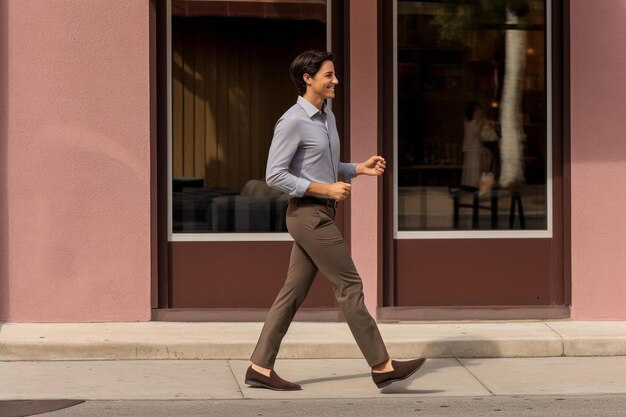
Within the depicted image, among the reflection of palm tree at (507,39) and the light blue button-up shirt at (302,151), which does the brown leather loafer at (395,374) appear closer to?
the light blue button-up shirt at (302,151)

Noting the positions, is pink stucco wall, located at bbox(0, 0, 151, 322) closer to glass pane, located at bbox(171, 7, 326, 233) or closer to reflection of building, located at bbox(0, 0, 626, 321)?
reflection of building, located at bbox(0, 0, 626, 321)

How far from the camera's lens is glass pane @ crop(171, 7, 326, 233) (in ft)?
33.6

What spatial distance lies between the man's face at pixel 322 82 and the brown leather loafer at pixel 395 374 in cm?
160

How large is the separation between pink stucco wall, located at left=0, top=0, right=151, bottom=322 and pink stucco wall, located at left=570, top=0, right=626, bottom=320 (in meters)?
3.16

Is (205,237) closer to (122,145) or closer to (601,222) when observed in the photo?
(122,145)

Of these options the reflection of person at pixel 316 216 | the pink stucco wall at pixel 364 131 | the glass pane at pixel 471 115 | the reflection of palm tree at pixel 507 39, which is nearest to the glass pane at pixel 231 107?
the pink stucco wall at pixel 364 131

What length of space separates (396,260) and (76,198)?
2380mm

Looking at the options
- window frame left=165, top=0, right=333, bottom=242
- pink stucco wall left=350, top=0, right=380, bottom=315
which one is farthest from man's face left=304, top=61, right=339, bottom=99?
window frame left=165, top=0, right=333, bottom=242

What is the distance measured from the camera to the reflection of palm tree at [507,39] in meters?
10.4

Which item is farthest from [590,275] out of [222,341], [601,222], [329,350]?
[222,341]

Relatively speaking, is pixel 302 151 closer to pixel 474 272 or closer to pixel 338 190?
pixel 338 190

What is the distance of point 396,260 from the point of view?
1033 cm

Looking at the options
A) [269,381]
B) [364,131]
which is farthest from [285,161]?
[364,131]

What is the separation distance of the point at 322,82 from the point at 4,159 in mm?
2956
